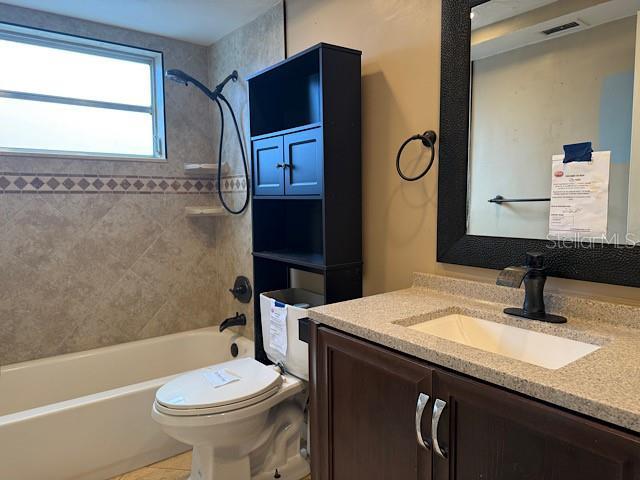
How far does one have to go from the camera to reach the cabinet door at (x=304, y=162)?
1790mm

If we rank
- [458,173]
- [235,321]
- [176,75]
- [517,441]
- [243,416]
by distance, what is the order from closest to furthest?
[517,441]
[458,173]
[243,416]
[176,75]
[235,321]

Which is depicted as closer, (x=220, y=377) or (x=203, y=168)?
(x=220, y=377)

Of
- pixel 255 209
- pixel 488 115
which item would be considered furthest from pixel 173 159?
pixel 488 115

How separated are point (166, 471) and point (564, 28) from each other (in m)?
2.38

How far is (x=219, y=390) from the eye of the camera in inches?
69.1

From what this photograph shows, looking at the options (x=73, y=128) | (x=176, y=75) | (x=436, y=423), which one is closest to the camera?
(x=436, y=423)

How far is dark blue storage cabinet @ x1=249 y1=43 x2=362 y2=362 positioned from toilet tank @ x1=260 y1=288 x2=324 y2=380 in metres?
0.12

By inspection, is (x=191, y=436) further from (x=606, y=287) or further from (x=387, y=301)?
(x=606, y=287)

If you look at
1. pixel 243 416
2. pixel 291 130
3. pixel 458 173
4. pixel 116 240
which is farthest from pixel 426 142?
pixel 116 240

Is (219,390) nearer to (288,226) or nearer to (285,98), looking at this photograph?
(288,226)

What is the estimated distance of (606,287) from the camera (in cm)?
124

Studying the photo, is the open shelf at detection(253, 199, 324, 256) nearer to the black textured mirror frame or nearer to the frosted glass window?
the black textured mirror frame

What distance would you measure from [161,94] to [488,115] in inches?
85.8

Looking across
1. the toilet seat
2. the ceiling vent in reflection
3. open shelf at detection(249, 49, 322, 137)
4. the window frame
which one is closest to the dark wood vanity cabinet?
the toilet seat
